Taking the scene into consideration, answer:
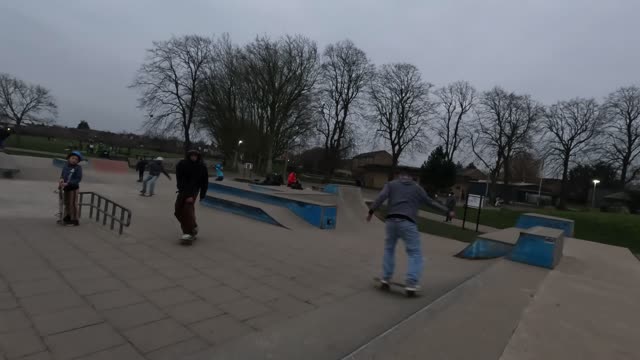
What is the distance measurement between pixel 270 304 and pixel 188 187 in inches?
131

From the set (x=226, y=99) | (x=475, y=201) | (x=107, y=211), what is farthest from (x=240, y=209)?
(x=226, y=99)

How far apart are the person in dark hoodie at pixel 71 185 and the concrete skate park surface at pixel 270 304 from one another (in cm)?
46

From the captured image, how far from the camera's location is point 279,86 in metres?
32.9

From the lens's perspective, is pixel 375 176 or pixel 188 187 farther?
pixel 375 176

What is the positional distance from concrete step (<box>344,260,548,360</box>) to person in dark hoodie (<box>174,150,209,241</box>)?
15.0 ft

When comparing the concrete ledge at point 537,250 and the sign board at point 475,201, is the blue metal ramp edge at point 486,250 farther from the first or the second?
the sign board at point 475,201

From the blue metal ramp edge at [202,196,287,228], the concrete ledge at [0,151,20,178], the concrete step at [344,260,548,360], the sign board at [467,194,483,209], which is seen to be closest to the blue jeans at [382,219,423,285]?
the concrete step at [344,260,548,360]

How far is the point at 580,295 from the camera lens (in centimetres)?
463

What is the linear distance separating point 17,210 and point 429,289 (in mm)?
9391

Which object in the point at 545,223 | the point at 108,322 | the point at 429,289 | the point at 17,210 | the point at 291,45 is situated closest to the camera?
the point at 108,322

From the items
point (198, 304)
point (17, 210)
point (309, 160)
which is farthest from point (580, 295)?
point (309, 160)

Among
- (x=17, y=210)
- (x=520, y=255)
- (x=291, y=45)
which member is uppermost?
(x=291, y=45)

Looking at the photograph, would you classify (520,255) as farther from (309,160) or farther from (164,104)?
(309,160)

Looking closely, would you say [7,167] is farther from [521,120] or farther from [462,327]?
[521,120]
